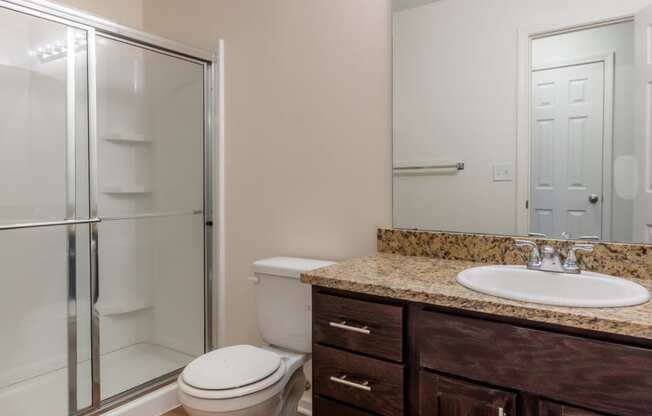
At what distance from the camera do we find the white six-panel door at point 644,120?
4.29ft

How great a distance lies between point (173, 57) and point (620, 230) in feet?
7.16

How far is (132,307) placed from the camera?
7.80ft

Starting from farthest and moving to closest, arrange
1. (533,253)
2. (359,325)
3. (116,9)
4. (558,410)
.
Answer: (116,9) < (533,253) < (359,325) < (558,410)

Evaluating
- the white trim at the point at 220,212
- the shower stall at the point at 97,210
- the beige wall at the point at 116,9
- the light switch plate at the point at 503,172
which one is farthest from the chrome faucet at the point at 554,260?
the beige wall at the point at 116,9

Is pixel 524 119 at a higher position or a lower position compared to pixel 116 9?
lower

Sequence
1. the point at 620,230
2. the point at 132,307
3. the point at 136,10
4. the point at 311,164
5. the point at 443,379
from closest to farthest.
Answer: the point at 443,379
the point at 620,230
the point at 311,164
the point at 132,307
the point at 136,10

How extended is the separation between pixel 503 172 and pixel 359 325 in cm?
77

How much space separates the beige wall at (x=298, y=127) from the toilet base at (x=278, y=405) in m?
0.52

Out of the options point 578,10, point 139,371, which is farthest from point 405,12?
point 139,371

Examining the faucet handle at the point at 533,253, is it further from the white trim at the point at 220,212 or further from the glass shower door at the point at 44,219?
the glass shower door at the point at 44,219

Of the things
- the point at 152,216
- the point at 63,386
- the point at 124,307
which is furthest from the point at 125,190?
the point at 63,386

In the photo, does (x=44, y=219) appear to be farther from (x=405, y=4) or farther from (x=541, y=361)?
(x=541, y=361)

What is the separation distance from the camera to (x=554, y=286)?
1.30 metres

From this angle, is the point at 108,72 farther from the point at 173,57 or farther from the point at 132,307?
the point at 132,307
